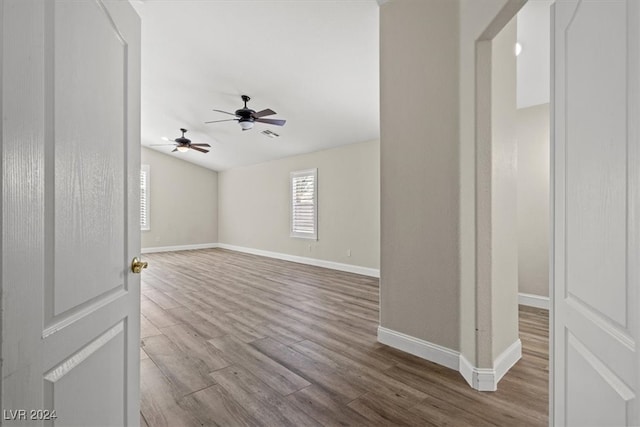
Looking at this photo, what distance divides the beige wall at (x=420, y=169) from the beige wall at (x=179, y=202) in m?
8.03

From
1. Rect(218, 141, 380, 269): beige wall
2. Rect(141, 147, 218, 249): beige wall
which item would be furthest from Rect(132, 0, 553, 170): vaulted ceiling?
Rect(141, 147, 218, 249): beige wall

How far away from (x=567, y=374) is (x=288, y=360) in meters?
1.78

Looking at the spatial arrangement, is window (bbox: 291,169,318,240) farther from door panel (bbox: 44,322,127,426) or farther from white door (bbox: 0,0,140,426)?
door panel (bbox: 44,322,127,426)

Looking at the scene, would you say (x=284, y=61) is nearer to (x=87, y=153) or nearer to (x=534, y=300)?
(x=87, y=153)

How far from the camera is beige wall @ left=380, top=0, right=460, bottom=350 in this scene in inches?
86.4

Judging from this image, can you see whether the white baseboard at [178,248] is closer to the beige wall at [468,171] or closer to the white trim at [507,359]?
the beige wall at [468,171]

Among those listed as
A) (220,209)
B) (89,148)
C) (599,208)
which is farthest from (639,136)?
(220,209)

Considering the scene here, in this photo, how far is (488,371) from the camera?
1.91 meters

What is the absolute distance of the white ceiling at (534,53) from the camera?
236 cm

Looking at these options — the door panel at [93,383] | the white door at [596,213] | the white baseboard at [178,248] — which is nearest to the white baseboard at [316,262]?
the white baseboard at [178,248]

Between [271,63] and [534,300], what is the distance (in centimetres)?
443

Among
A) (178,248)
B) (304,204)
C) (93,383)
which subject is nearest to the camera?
(93,383)

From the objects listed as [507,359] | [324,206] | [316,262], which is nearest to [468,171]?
[507,359]

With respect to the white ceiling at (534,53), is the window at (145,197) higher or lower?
lower
